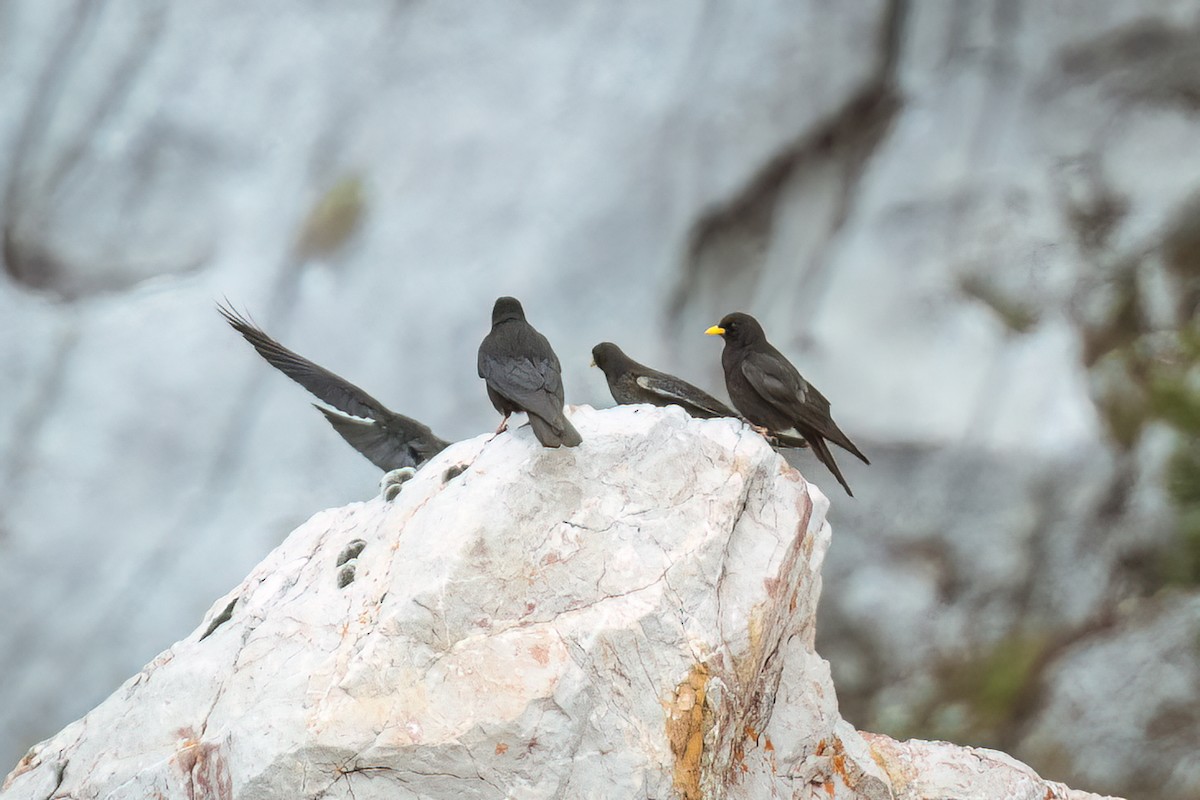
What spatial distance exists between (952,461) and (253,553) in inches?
168

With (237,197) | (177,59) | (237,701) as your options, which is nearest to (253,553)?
(237,197)

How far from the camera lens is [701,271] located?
783 centimetres

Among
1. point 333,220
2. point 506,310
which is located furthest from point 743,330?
point 333,220

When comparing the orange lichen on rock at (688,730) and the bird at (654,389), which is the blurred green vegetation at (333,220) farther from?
the orange lichen on rock at (688,730)

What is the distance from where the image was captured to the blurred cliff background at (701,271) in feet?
24.7

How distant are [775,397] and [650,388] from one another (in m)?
0.67

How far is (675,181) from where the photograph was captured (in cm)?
780

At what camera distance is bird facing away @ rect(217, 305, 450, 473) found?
576cm

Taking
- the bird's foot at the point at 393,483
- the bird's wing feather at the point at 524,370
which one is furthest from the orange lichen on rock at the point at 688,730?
the bird's foot at the point at 393,483

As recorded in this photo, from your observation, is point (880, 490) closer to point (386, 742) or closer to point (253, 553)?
point (253, 553)

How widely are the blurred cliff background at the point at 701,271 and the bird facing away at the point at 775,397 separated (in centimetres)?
210

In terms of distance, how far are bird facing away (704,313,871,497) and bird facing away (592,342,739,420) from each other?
121 mm

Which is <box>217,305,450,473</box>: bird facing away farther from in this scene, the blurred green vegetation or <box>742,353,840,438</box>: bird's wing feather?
the blurred green vegetation

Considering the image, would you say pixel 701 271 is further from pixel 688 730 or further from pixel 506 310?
pixel 688 730
